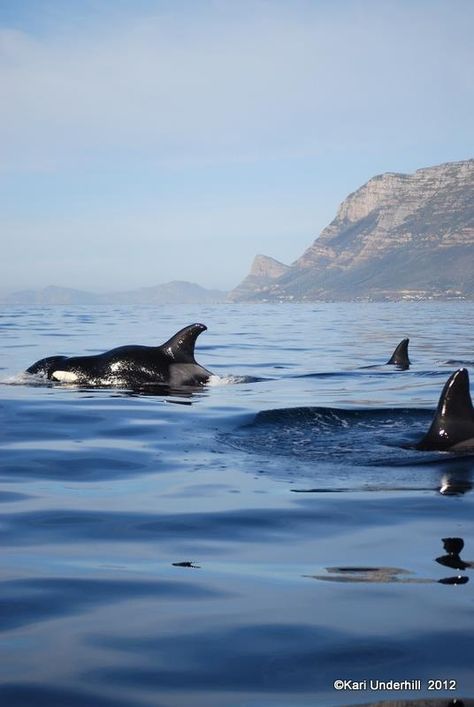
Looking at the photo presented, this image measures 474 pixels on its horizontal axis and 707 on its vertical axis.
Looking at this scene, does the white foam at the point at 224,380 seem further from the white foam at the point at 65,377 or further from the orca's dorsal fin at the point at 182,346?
the white foam at the point at 65,377

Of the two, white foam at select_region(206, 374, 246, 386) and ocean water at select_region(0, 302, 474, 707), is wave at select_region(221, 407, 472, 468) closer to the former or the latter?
ocean water at select_region(0, 302, 474, 707)

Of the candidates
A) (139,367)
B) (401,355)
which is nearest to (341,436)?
(139,367)

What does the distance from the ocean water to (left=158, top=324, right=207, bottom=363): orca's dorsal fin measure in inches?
146

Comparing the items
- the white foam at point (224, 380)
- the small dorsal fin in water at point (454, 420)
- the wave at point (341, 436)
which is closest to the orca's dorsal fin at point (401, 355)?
the white foam at point (224, 380)

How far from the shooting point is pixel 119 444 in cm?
1149

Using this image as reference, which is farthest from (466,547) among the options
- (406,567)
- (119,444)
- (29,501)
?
(119,444)

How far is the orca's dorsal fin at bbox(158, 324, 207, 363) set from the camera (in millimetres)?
17734

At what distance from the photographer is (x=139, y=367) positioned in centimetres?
1795

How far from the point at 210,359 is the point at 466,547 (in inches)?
852

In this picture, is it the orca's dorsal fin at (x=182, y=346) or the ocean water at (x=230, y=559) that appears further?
the orca's dorsal fin at (x=182, y=346)

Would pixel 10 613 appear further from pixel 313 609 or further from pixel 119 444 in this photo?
pixel 119 444

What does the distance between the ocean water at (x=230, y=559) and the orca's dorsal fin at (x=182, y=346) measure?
12.2 ft

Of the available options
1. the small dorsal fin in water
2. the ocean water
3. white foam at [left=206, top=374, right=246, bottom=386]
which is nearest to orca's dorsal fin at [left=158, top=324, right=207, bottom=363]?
white foam at [left=206, top=374, right=246, bottom=386]

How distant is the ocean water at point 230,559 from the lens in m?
4.32
